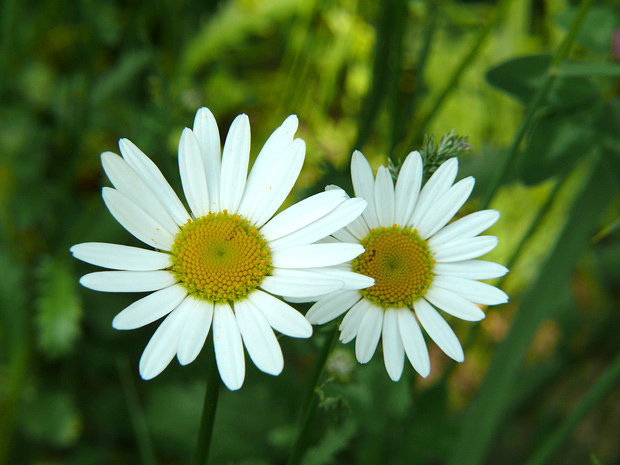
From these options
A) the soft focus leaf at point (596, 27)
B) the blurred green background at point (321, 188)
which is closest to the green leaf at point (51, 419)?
the blurred green background at point (321, 188)

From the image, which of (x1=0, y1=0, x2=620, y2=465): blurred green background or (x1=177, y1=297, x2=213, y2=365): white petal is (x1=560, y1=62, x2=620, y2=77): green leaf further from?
(x1=177, y1=297, x2=213, y2=365): white petal

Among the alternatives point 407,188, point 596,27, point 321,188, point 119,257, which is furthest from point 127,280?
point 596,27

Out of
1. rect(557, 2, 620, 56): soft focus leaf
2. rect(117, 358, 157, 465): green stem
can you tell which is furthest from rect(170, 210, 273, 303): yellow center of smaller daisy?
rect(557, 2, 620, 56): soft focus leaf

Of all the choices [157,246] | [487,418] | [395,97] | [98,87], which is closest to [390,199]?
[157,246]

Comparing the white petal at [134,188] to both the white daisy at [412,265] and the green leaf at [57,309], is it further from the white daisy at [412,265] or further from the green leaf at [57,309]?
the green leaf at [57,309]

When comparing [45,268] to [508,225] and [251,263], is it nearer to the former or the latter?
[251,263]

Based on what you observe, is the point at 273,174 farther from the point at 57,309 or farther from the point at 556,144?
the point at 57,309
